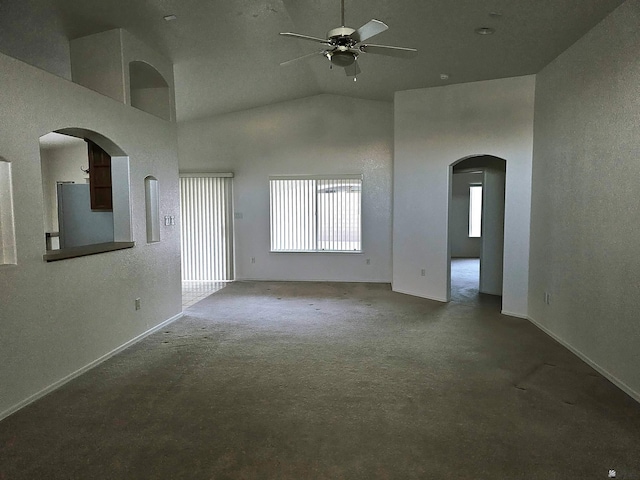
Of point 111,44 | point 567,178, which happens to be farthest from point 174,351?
point 567,178

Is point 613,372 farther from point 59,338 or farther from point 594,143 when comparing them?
point 59,338

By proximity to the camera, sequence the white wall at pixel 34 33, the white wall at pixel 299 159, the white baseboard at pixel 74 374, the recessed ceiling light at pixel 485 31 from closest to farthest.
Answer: the white baseboard at pixel 74 374 → the white wall at pixel 34 33 → the recessed ceiling light at pixel 485 31 → the white wall at pixel 299 159

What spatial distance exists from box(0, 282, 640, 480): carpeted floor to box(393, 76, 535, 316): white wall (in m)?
1.47

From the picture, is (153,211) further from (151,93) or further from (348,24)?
(348,24)

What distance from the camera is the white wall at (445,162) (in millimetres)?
5285

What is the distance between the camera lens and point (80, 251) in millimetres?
3660

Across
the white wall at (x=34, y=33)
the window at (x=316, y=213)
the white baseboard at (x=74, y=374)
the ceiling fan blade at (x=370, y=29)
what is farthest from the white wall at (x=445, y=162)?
the white wall at (x=34, y=33)

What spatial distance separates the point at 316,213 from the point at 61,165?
19.8ft

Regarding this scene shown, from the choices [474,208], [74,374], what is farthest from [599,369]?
[474,208]

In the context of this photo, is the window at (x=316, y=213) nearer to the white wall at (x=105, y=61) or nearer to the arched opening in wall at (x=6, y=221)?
the white wall at (x=105, y=61)

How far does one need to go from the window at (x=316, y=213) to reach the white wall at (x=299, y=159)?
0.45ft

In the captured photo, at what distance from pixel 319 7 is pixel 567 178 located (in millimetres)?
2970

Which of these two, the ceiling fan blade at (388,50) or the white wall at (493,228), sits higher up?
the ceiling fan blade at (388,50)

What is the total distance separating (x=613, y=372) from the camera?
11.0ft
